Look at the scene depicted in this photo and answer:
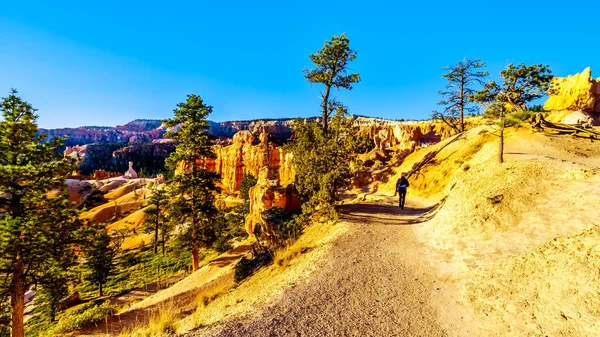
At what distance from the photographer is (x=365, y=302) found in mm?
7426

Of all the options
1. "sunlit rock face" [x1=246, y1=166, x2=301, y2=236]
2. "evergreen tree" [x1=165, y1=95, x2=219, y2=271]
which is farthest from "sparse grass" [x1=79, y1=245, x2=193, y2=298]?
"sunlit rock face" [x1=246, y1=166, x2=301, y2=236]

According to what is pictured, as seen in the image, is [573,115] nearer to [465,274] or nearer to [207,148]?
→ [465,274]

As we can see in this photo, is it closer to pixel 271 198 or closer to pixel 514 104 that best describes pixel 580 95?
pixel 514 104

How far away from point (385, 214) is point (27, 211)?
Result: 18.9 metres

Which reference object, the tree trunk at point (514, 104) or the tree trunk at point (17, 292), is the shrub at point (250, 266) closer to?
the tree trunk at point (17, 292)

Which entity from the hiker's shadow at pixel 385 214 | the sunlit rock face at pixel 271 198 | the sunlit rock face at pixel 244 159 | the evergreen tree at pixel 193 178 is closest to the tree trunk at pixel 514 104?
the hiker's shadow at pixel 385 214

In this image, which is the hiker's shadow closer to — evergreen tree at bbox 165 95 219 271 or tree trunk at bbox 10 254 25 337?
evergreen tree at bbox 165 95 219 271

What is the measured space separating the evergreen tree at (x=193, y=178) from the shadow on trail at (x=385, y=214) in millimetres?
11690

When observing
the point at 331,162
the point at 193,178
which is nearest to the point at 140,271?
the point at 193,178

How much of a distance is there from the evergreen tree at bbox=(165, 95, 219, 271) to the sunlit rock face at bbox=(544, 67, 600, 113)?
144 feet

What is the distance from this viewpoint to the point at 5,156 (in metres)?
12.8

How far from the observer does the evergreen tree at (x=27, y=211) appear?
12398 mm

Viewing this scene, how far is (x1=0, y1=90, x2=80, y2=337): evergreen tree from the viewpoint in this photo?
40.7 ft

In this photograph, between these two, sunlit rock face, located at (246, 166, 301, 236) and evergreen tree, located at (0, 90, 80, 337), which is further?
sunlit rock face, located at (246, 166, 301, 236)
